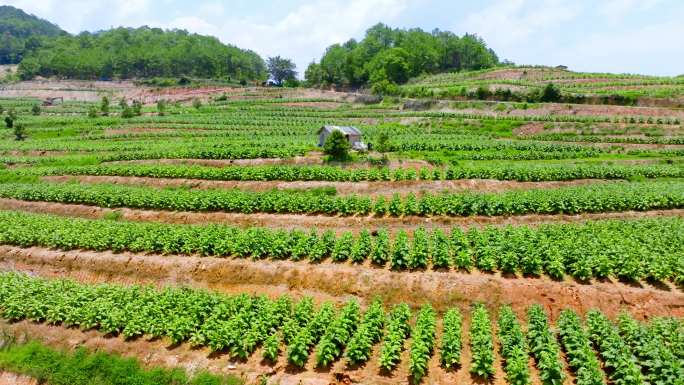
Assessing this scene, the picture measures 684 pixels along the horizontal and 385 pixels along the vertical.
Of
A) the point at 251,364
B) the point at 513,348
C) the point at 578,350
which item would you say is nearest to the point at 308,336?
the point at 251,364

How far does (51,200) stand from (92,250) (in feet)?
46.4

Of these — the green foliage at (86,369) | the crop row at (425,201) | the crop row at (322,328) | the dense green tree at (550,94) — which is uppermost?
the dense green tree at (550,94)

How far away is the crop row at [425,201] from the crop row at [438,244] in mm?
→ 3535

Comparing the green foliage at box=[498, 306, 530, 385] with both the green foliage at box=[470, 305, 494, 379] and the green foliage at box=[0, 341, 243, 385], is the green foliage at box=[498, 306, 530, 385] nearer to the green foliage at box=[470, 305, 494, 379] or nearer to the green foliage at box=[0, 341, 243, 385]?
the green foliage at box=[470, 305, 494, 379]

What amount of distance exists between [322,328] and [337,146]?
25.8 metres

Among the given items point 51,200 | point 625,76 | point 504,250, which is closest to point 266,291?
point 504,250

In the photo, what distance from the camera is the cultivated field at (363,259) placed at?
16.4 meters

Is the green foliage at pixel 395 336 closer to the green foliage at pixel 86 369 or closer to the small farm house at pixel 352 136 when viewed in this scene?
the green foliage at pixel 86 369

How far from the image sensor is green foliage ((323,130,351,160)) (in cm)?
4112

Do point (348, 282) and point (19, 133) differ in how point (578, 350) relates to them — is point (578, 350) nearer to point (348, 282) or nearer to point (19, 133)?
point (348, 282)

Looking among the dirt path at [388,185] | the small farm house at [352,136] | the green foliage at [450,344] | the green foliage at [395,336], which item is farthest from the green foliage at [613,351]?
the small farm house at [352,136]

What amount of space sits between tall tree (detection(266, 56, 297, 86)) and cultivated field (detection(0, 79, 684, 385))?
103900 mm

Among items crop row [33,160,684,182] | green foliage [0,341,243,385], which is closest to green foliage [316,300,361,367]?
green foliage [0,341,243,385]

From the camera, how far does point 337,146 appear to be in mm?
41250
